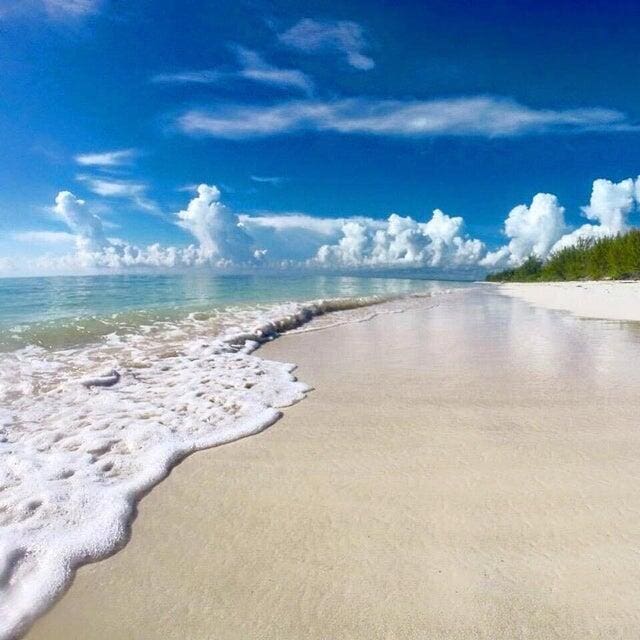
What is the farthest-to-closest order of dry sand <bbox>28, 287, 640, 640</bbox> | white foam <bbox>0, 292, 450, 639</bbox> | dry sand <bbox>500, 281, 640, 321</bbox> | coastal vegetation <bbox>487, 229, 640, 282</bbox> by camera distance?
coastal vegetation <bbox>487, 229, 640, 282</bbox> → dry sand <bbox>500, 281, 640, 321</bbox> → white foam <bbox>0, 292, 450, 639</bbox> → dry sand <bbox>28, 287, 640, 640</bbox>

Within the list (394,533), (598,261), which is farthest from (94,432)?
(598,261)

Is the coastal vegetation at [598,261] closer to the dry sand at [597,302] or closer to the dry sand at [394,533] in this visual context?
the dry sand at [597,302]

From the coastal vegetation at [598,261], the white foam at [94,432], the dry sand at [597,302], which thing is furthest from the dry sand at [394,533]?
the coastal vegetation at [598,261]

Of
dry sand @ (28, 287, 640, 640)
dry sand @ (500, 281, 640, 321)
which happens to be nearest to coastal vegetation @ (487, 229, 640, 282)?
dry sand @ (500, 281, 640, 321)

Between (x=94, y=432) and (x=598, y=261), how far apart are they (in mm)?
92184

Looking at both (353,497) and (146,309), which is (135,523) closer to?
(353,497)

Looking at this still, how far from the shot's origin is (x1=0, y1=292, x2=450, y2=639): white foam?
118 inches

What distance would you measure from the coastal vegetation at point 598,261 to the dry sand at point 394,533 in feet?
243

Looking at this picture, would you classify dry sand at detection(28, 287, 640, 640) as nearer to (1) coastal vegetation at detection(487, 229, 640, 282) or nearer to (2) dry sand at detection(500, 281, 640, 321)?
(2) dry sand at detection(500, 281, 640, 321)

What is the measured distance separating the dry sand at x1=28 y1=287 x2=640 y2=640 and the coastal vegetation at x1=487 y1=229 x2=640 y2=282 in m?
74.0

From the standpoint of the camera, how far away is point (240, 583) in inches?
106

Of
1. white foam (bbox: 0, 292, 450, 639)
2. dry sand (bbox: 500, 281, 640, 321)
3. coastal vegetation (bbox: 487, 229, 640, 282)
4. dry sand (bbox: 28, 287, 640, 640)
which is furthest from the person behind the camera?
coastal vegetation (bbox: 487, 229, 640, 282)

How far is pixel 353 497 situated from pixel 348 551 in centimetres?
70

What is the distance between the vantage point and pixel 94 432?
5.14 meters
